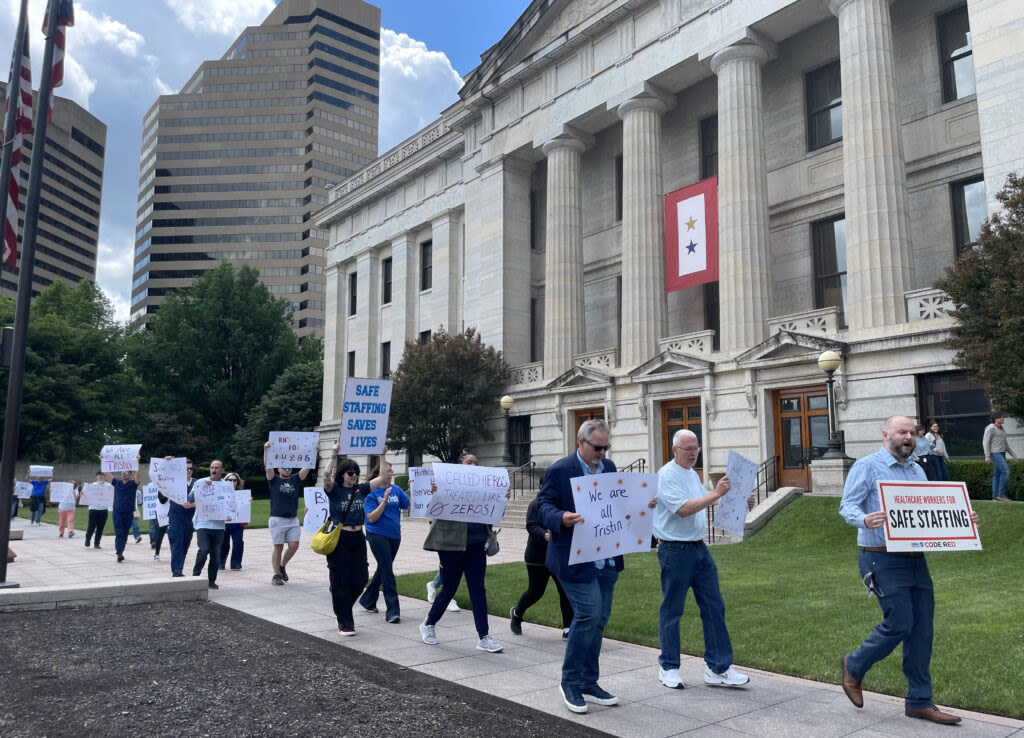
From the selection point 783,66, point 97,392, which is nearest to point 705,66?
point 783,66

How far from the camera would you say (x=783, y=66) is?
90.0 ft

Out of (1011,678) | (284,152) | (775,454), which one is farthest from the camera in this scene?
(284,152)

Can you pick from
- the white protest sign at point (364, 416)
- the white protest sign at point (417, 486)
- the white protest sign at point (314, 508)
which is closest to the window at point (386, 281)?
the white protest sign at point (314, 508)

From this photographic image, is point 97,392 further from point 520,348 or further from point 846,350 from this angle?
point 846,350

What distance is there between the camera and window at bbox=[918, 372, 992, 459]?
19.7m

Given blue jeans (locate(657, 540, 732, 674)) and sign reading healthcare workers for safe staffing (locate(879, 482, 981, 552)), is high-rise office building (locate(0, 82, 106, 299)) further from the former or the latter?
sign reading healthcare workers for safe staffing (locate(879, 482, 981, 552))

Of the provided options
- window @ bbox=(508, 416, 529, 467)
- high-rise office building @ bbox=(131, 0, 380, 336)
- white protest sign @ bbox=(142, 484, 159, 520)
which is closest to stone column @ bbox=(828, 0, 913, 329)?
window @ bbox=(508, 416, 529, 467)

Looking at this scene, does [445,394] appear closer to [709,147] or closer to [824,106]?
[709,147]

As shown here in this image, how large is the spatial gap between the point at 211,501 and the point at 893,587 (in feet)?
35.0

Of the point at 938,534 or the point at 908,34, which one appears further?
the point at 908,34

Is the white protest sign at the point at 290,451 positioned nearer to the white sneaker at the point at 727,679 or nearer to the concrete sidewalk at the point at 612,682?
the concrete sidewalk at the point at 612,682

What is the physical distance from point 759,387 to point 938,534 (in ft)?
60.2

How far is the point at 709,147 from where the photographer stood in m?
29.8

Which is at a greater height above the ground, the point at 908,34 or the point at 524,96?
the point at 524,96
